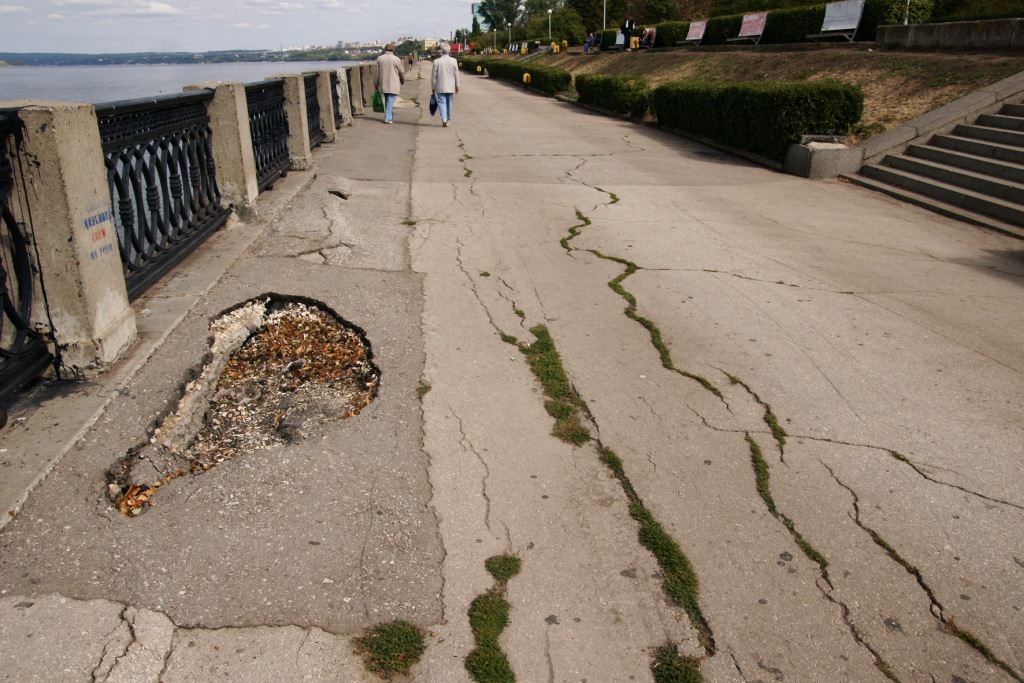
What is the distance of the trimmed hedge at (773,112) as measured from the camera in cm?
1271

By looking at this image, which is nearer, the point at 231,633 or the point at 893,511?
the point at 231,633

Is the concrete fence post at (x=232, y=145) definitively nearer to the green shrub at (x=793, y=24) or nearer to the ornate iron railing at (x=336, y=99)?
the ornate iron railing at (x=336, y=99)

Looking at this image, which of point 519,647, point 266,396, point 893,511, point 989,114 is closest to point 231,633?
point 519,647

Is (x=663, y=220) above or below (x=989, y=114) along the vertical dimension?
below

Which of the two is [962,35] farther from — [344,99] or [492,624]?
[492,624]

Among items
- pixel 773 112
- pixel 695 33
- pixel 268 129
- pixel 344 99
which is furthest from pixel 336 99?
pixel 695 33

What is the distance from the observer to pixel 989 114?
1209 cm

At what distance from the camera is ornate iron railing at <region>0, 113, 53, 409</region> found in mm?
3609

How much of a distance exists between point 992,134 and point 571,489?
10.9m

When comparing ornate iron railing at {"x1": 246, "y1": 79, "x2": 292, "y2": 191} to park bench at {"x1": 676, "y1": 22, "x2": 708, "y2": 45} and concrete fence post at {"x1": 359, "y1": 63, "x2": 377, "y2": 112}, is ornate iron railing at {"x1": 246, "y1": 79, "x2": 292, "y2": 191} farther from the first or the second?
park bench at {"x1": 676, "y1": 22, "x2": 708, "y2": 45}

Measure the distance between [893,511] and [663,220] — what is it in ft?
20.3

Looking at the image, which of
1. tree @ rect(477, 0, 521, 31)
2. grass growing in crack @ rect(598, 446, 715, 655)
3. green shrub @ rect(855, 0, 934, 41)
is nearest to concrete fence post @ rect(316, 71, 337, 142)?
grass growing in crack @ rect(598, 446, 715, 655)

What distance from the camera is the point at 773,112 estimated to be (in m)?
13.2

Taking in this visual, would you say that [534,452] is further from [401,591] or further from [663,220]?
[663,220]
